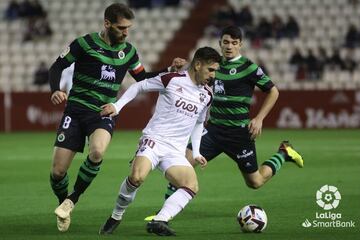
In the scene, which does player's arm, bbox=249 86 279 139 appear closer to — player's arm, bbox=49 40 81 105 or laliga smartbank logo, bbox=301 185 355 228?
laliga smartbank logo, bbox=301 185 355 228

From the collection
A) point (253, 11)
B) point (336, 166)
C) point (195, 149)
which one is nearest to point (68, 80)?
point (336, 166)

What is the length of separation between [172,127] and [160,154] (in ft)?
1.06

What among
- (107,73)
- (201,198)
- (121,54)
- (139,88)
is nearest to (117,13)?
(121,54)

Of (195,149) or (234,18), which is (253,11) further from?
(195,149)

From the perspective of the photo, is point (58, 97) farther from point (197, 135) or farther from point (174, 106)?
point (197, 135)

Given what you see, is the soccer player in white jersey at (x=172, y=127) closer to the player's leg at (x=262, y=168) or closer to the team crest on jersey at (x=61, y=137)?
the team crest on jersey at (x=61, y=137)

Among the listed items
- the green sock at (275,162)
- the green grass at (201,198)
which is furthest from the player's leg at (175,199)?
the green sock at (275,162)

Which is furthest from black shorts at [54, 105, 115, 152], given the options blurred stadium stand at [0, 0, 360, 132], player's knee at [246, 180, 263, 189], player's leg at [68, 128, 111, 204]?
blurred stadium stand at [0, 0, 360, 132]

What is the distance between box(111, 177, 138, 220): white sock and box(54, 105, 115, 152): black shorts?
100 centimetres

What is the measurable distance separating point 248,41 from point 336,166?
14.4 meters

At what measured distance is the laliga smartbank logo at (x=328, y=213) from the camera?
30.2ft

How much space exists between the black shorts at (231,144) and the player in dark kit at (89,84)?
5.07ft

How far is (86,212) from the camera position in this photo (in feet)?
34.4

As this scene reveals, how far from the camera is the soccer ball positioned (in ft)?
28.6
